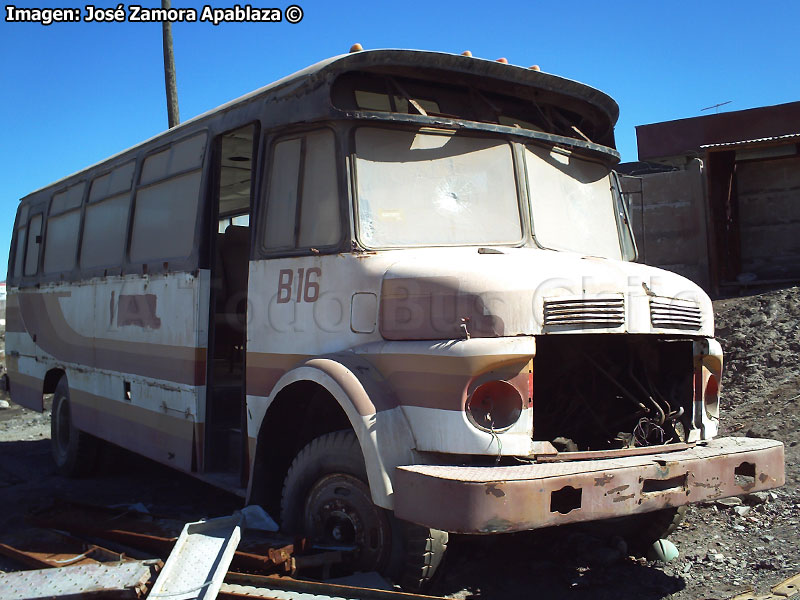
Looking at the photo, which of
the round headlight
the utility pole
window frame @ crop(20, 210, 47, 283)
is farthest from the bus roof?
the utility pole

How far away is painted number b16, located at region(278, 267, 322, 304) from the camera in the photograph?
4.29 metres

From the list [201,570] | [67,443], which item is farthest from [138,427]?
[201,570]

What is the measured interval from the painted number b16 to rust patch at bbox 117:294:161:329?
1652 millimetres

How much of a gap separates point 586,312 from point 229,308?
3529 millimetres

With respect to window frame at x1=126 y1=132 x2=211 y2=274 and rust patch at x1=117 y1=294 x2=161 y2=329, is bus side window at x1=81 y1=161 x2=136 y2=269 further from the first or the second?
rust patch at x1=117 y1=294 x2=161 y2=329

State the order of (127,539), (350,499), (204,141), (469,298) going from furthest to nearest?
1. (204,141)
2. (127,539)
3. (350,499)
4. (469,298)

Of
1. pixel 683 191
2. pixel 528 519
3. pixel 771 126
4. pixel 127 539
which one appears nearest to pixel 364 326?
pixel 528 519

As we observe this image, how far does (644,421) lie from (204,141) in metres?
3.46

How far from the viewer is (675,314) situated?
3918mm

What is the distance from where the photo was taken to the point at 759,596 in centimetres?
391

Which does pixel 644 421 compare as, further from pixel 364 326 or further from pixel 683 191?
pixel 683 191

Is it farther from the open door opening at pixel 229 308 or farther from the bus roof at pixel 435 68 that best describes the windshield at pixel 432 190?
the open door opening at pixel 229 308

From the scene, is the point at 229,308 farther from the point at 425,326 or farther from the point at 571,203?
the point at 425,326

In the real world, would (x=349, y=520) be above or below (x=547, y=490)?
below
